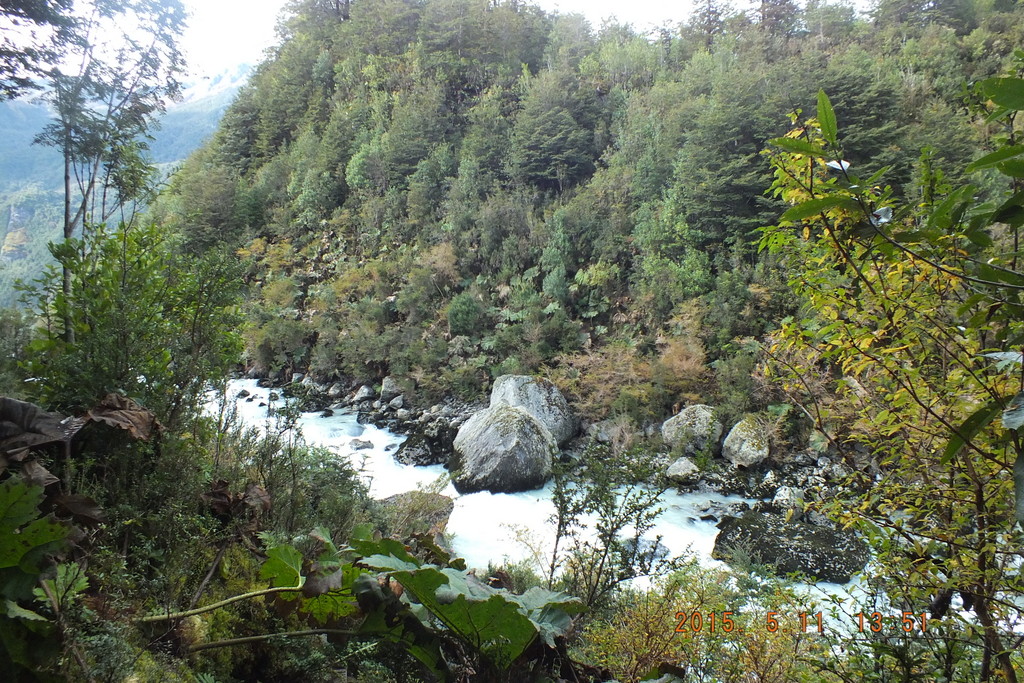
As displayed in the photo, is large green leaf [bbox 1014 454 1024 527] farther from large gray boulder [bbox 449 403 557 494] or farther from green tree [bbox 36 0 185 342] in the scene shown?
large gray boulder [bbox 449 403 557 494]

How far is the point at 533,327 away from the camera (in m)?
A: 11.2

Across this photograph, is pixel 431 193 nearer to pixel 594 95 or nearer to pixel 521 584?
pixel 594 95

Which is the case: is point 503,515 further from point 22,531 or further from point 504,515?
point 22,531

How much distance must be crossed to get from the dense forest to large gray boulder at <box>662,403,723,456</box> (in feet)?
0.84

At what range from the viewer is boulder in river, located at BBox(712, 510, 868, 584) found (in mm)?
4922

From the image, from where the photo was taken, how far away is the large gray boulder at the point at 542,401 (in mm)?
9062

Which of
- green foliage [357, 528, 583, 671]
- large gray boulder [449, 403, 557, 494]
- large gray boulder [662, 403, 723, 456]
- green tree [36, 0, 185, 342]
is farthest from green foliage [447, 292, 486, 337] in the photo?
green foliage [357, 528, 583, 671]

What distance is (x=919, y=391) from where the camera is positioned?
1470mm

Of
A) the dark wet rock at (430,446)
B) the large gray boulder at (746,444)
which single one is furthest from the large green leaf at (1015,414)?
the dark wet rock at (430,446)

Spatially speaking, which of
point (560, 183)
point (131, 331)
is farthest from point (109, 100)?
point (560, 183)

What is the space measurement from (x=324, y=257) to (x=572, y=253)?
8959mm

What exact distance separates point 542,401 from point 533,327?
2315 millimetres

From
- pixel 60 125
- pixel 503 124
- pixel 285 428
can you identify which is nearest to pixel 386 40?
pixel 503 124

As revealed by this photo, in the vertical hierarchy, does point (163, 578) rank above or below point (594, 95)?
below
